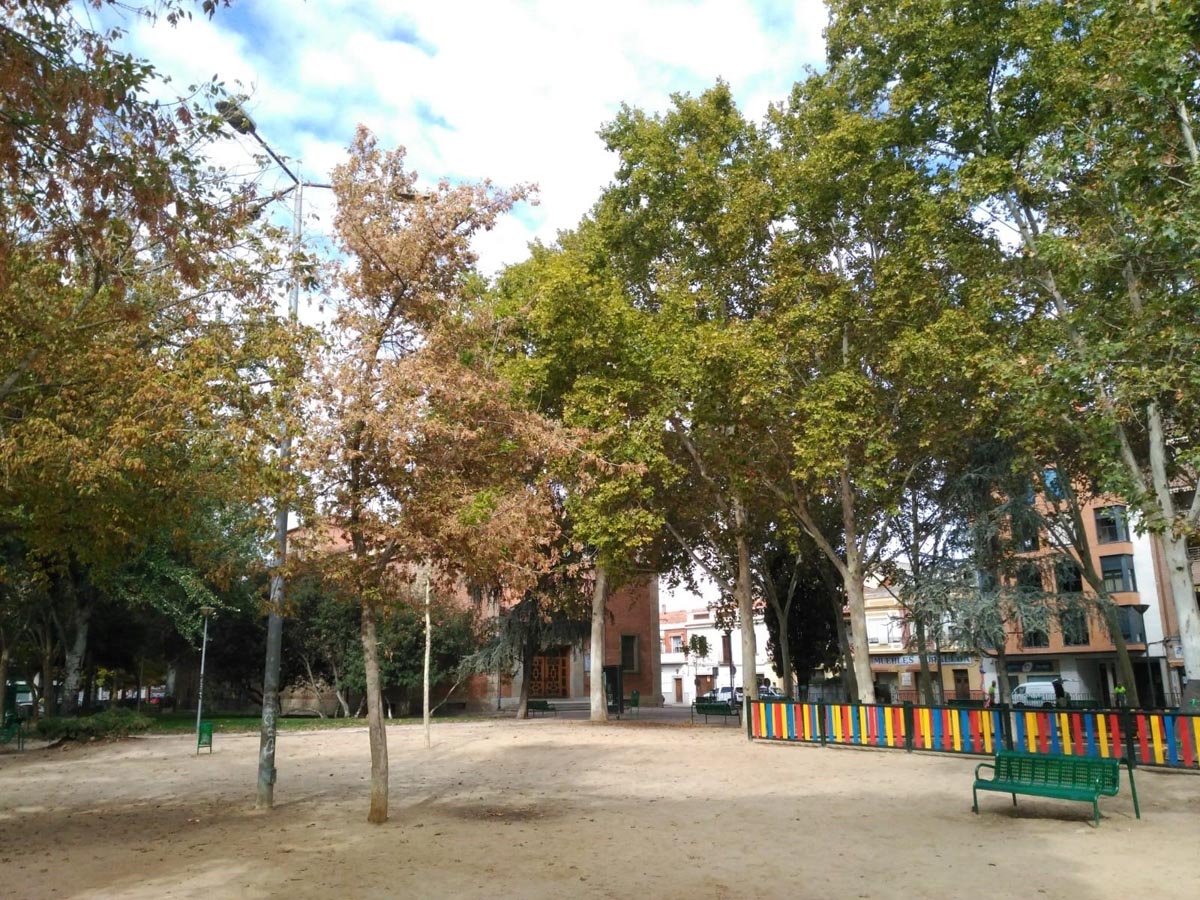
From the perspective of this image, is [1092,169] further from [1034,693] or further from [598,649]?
[1034,693]

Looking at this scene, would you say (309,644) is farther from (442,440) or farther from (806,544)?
(442,440)

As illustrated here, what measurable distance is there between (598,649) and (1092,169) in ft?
70.6

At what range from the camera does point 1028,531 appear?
88.5 feet

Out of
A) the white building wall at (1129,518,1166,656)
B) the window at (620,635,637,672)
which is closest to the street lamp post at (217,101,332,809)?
the window at (620,635,637,672)

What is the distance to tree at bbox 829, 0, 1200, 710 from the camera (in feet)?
41.5

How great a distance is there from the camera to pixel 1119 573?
1932 inches

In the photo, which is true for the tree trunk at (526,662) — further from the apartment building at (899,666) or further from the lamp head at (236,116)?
the apartment building at (899,666)

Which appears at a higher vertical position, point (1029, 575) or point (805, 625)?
point (1029, 575)

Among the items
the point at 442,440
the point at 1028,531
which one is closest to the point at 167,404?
the point at 442,440

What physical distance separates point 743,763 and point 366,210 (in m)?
12.4

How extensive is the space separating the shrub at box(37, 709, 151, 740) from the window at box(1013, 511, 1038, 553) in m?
25.6

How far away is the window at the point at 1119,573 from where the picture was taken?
4872 centimetres

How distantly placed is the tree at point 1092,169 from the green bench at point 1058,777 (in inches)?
153

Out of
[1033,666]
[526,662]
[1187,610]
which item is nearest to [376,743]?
[1187,610]
